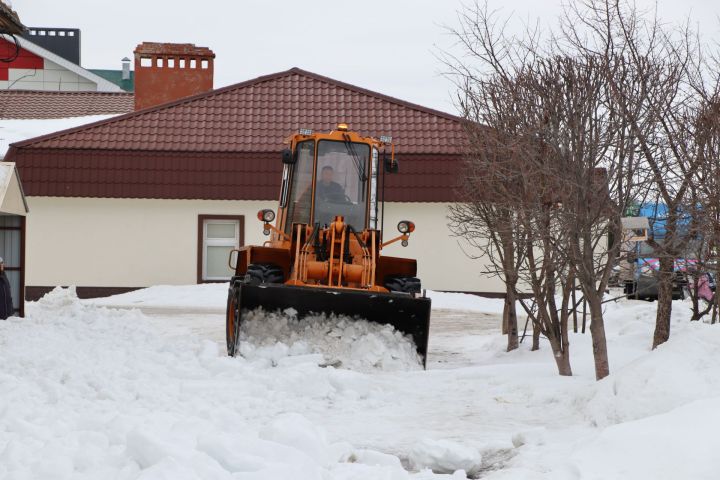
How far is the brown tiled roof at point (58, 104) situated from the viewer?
1442 inches

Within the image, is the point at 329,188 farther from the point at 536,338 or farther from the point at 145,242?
the point at 145,242

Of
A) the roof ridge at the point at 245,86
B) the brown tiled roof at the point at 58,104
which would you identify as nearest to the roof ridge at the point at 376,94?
the roof ridge at the point at 245,86

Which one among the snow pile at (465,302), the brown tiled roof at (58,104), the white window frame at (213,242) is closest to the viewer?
the snow pile at (465,302)

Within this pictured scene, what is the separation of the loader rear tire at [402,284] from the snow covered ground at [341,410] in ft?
2.30

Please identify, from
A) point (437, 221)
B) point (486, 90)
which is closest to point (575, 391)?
point (486, 90)

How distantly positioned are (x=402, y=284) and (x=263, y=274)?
164 cm

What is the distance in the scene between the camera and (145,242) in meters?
26.9

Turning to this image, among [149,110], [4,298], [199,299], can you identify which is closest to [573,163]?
[4,298]

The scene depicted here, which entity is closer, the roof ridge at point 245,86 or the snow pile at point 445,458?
the snow pile at point 445,458

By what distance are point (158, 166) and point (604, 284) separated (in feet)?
61.5

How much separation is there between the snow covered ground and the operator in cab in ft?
5.24

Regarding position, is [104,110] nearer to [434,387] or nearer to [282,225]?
[282,225]

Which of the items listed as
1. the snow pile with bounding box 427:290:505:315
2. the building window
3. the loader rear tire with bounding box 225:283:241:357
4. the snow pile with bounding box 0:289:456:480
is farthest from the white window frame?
the loader rear tire with bounding box 225:283:241:357

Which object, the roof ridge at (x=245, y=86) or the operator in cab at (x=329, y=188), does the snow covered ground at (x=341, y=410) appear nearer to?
the operator in cab at (x=329, y=188)
